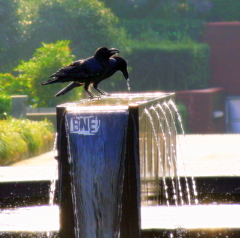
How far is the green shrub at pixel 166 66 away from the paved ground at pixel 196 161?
19.5 meters

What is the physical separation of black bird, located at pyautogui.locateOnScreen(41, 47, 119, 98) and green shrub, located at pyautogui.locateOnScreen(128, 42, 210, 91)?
34.5m

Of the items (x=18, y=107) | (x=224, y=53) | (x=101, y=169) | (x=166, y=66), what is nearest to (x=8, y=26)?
(x=166, y=66)

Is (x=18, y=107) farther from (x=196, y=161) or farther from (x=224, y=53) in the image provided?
(x=224, y=53)

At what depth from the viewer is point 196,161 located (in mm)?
13836

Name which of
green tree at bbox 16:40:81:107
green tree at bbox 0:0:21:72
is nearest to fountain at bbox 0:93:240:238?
green tree at bbox 16:40:81:107

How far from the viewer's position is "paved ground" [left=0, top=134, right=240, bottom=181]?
8.71 metres

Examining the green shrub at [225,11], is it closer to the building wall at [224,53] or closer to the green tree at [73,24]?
the building wall at [224,53]

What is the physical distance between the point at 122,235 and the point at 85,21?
116ft

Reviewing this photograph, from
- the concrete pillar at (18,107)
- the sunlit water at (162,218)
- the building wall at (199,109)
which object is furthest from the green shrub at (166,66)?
the sunlit water at (162,218)

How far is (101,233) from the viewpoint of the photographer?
20.5 feet

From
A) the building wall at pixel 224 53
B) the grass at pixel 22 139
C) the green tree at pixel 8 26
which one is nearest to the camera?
the grass at pixel 22 139

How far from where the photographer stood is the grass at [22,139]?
14708 mm

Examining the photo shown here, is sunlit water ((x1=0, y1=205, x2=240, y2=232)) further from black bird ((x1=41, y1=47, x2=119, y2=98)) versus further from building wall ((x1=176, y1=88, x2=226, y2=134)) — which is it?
building wall ((x1=176, y1=88, x2=226, y2=134))

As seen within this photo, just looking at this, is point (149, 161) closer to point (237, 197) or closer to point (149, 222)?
point (149, 222)
